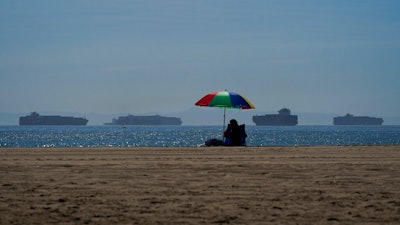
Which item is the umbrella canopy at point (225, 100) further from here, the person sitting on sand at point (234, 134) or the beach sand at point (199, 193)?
the beach sand at point (199, 193)

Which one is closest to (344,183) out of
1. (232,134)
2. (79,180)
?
(79,180)

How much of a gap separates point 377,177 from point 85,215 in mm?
5778

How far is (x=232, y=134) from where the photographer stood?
24750mm

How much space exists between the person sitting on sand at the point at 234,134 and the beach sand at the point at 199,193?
392 inches

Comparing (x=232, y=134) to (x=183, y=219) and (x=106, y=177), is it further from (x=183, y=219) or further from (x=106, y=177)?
(x=183, y=219)

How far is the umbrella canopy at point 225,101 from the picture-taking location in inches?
1035

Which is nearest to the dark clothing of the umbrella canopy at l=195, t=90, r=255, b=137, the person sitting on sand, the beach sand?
the person sitting on sand

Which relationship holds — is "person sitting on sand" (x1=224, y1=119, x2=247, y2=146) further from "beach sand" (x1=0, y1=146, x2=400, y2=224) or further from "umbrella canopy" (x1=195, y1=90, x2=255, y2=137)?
"beach sand" (x1=0, y1=146, x2=400, y2=224)

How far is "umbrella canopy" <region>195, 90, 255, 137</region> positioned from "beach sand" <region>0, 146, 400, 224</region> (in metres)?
11.6

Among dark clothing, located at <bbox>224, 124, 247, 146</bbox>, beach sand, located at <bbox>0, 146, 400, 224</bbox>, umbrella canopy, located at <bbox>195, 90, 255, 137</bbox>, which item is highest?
umbrella canopy, located at <bbox>195, 90, 255, 137</bbox>

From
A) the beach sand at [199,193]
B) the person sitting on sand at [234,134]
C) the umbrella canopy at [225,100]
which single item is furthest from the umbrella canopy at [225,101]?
the beach sand at [199,193]

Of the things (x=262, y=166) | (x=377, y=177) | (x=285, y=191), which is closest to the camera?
(x=285, y=191)

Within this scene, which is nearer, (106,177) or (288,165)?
(106,177)

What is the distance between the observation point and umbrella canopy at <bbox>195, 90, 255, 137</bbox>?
26.3 meters
